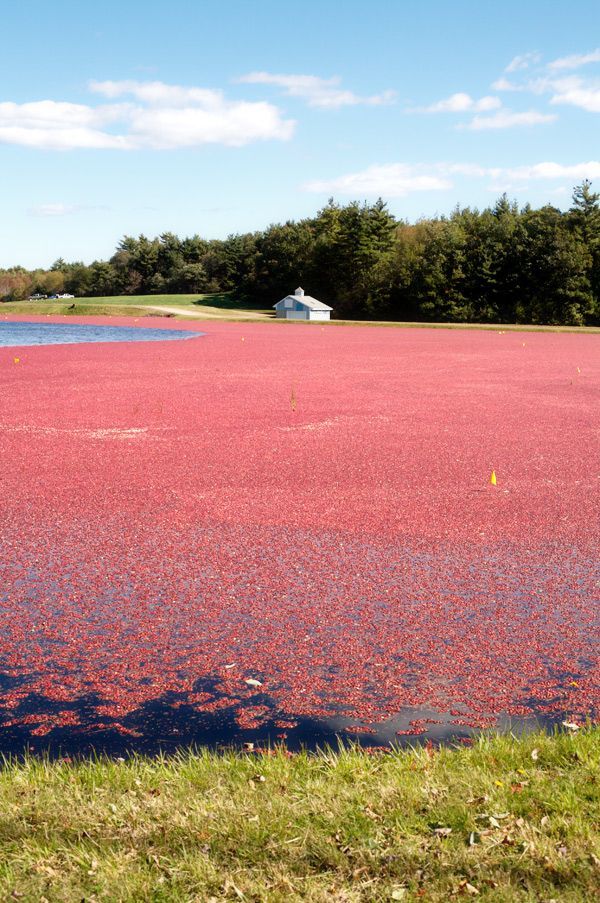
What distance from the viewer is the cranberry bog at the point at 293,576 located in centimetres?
486

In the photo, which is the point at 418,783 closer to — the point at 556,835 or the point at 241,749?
the point at 556,835

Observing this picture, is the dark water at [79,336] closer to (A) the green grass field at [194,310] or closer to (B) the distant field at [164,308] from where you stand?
(A) the green grass field at [194,310]

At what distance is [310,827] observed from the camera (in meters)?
3.50

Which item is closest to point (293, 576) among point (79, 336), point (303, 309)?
point (79, 336)

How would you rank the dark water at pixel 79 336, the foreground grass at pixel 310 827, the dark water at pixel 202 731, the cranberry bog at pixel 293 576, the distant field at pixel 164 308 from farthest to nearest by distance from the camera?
the distant field at pixel 164 308, the dark water at pixel 79 336, the cranberry bog at pixel 293 576, the dark water at pixel 202 731, the foreground grass at pixel 310 827

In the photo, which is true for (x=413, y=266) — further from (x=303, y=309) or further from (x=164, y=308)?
(x=164, y=308)

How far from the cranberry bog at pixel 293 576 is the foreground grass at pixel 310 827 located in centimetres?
51

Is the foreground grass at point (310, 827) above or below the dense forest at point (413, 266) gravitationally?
below

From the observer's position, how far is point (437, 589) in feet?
22.1

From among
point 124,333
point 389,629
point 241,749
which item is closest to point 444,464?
point 389,629

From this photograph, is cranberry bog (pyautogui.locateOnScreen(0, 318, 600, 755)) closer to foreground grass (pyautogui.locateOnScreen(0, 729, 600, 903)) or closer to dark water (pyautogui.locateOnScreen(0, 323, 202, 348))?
foreground grass (pyautogui.locateOnScreen(0, 729, 600, 903))

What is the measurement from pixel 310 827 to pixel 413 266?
77213 millimetres

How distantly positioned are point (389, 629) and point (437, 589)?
36.3 inches

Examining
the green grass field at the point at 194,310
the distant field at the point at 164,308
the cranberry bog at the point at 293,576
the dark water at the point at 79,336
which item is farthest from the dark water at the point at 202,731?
the distant field at the point at 164,308
